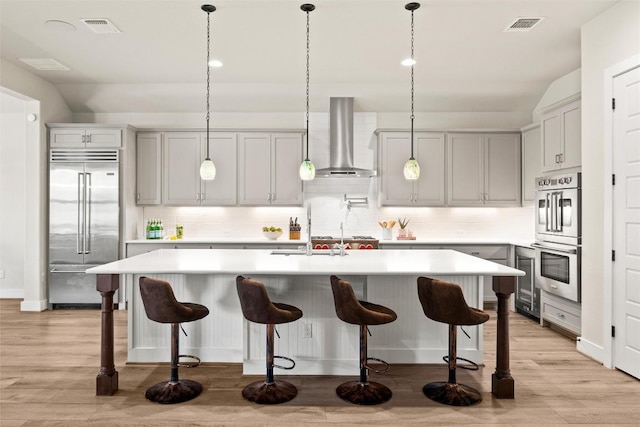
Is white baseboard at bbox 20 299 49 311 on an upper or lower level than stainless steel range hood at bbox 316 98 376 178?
lower

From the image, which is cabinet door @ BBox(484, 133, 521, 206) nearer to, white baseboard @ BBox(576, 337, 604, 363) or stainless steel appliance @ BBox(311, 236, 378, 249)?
stainless steel appliance @ BBox(311, 236, 378, 249)

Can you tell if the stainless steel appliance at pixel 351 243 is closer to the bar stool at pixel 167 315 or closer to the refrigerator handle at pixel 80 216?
the bar stool at pixel 167 315

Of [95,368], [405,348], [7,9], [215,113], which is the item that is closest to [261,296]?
[405,348]

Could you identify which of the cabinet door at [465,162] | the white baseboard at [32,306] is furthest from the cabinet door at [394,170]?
the white baseboard at [32,306]

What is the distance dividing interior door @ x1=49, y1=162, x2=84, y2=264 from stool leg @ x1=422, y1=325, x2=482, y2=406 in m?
4.84

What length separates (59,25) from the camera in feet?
13.1

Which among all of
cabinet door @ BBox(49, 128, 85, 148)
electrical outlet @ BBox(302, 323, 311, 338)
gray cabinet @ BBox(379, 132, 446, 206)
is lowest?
electrical outlet @ BBox(302, 323, 311, 338)

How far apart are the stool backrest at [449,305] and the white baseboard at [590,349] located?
160 centimetres

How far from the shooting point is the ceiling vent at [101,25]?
3887 millimetres

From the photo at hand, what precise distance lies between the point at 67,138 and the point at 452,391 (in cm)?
564

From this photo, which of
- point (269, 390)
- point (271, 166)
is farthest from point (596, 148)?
point (271, 166)

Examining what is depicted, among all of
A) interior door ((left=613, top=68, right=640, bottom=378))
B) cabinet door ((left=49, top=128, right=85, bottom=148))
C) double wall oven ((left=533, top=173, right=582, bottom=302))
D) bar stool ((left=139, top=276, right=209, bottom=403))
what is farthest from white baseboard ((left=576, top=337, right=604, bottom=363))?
cabinet door ((left=49, top=128, right=85, bottom=148))

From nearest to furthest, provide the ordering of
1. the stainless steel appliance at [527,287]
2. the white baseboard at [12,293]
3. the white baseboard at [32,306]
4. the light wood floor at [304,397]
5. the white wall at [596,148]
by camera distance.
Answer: the light wood floor at [304,397] < the white wall at [596,148] < the stainless steel appliance at [527,287] < the white baseboard at [32,306] < the white baseboard at [12,293]

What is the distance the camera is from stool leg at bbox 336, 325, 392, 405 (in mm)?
2938
